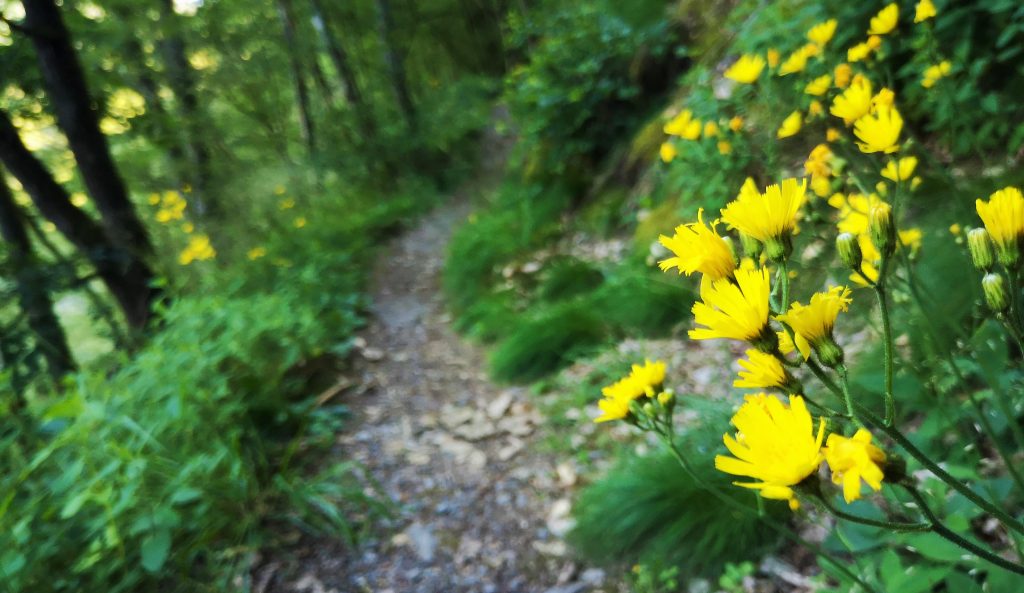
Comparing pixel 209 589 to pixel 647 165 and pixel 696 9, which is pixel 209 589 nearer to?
pixel 647 165

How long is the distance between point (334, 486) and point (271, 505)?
251 mm

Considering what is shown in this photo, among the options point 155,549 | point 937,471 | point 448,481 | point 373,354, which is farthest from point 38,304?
point 937,471

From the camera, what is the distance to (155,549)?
1.88 meters

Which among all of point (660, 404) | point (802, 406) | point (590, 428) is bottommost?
point (590, 428)

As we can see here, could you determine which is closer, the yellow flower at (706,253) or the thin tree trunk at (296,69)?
the yellow flower at (706,253)

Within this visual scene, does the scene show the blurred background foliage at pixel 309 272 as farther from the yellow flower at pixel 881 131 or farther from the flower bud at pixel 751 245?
the flower bud at pixel 751 245

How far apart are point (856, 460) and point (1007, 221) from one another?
0.34 meters

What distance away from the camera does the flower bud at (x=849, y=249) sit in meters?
0.70

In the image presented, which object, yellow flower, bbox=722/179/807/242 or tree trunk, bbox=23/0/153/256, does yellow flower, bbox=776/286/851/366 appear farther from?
tree trunk, bbox=23/0/153/256

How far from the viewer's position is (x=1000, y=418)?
138 centimetres

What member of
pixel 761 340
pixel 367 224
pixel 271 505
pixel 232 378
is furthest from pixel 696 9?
pixel 761 340

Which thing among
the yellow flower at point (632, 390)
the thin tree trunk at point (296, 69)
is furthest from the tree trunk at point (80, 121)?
the thin tree trunk at point (296, 69)

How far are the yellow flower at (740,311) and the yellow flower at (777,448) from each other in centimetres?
8

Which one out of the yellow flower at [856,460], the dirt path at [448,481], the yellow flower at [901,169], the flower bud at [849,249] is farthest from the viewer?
the dirt path at [448,481]
